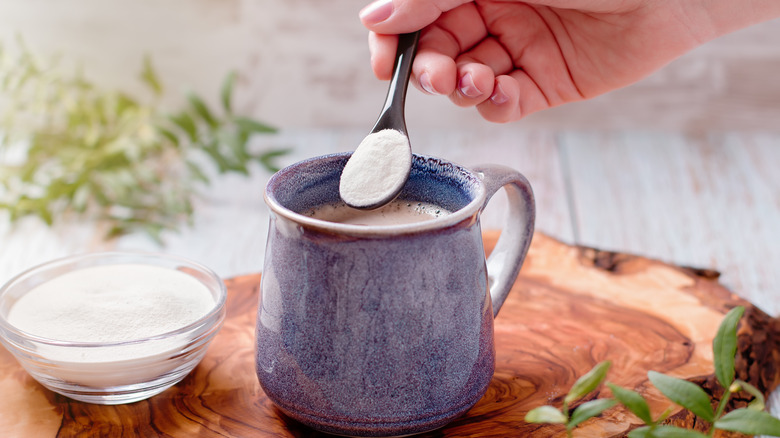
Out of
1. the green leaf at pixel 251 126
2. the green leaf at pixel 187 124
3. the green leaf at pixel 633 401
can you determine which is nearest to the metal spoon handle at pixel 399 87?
the green leaf at pixel 633 401

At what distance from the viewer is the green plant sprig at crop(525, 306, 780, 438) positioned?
1.89 feet

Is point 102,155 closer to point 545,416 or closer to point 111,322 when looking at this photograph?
point 111,322

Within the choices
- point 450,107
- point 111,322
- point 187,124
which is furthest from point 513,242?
point 450,107

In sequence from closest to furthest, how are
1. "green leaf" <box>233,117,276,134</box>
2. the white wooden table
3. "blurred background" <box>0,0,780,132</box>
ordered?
the white wooden table, "green leaf" <box>233,117,276,134</box>, "blurred background" <box>0,0,780,132</box>

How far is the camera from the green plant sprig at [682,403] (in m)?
0.58

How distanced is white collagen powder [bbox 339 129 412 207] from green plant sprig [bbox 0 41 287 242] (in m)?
0.74

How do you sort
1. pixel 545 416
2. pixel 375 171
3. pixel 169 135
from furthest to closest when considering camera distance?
pixel 169 135 < pixel 375 171 < pixel 545 416

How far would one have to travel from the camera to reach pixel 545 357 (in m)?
0.87

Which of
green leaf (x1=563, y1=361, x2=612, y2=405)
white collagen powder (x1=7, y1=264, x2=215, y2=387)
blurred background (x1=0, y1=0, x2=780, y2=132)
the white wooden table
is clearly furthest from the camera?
blurred background (x1=0, y1=0, x2=780, y2=132)

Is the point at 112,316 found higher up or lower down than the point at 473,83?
lower down

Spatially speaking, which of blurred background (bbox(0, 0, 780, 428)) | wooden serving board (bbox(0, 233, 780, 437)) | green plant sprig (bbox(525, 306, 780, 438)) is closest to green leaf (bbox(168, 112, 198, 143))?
blurred background (bbox(0, 0, 780, 428))

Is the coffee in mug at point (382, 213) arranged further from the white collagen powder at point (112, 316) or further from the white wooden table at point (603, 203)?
the white wooden table at point (603, 203)

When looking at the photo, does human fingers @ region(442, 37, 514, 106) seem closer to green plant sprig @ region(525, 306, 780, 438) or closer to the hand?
the hand

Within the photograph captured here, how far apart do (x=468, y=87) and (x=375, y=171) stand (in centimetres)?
25
